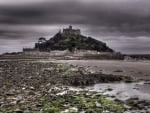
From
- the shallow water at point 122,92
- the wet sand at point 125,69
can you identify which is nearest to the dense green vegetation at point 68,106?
the shallow water at point 122,92

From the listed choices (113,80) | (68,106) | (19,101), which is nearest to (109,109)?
(68,106)

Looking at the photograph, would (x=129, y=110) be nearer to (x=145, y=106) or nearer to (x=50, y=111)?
(x=145, y=106)

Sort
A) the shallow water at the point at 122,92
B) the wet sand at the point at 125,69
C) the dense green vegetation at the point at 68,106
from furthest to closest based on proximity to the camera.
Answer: the wet sand at the point at 125,69, the shallow water at the point at 122,92, the dense green vegetation at the point at 68,106

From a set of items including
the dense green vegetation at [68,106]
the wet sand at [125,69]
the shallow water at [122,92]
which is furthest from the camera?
the wet sand at [125,69]

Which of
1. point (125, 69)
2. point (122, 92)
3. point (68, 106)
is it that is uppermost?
point (68, 106)

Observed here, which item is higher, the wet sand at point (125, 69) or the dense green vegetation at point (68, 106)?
the dense green vegetation at point (68, 106)

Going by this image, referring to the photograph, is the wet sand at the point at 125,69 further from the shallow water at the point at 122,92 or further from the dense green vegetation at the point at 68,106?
the dense green vegetation at the point at 68,106

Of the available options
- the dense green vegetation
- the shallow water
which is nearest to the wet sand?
the shallow water

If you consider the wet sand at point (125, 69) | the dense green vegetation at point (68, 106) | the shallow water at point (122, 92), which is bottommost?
the wet sand at point (125, 69)

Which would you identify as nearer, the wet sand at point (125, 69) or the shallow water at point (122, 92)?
the shallow water at point (122, 92)

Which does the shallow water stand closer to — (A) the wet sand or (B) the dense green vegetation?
(B) the dense green vegetation

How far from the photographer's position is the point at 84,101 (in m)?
27.5

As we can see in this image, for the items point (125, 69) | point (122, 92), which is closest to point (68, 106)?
point (122, 92)

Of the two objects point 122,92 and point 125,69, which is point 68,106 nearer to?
point 122,92
